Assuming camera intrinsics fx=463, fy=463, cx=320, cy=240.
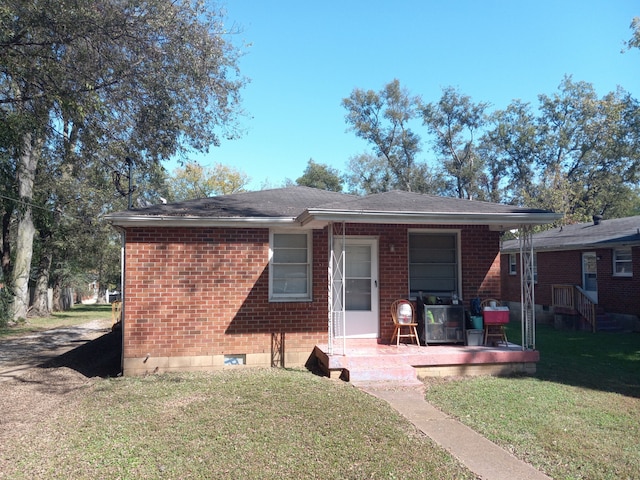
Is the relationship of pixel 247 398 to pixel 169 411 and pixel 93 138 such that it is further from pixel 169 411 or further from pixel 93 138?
pixel 93 138

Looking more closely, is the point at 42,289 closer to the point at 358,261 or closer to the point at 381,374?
the point at 358,261

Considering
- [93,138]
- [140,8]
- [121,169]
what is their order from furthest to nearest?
[121,169], [93,138], [140,8]

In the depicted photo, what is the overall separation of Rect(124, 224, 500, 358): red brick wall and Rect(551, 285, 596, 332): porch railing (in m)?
10.1

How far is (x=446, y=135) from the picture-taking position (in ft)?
121

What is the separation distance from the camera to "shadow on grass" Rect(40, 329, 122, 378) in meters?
9.17

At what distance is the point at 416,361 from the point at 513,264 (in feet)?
52.3

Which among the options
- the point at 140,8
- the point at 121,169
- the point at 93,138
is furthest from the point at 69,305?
the point at 140,8

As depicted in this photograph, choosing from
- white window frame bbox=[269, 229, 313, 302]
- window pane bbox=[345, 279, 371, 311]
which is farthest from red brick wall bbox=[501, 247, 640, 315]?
white window frame bbox=[269, 229, 313, 302]

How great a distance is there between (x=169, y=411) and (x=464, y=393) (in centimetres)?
425

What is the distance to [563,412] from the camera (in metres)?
6.12

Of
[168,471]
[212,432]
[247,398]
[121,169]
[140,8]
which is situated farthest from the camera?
[121,169]

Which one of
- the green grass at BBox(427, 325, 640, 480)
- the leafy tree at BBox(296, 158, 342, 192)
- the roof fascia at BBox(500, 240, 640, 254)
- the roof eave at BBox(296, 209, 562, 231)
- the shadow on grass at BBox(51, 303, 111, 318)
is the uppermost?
the leafy tree at BBox(296, 158, 342, 192)

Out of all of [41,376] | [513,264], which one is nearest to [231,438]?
[41,376]

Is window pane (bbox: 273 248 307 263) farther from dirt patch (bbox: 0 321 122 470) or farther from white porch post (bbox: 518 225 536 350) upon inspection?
white porch post (bbox: 518 225 536 350)
